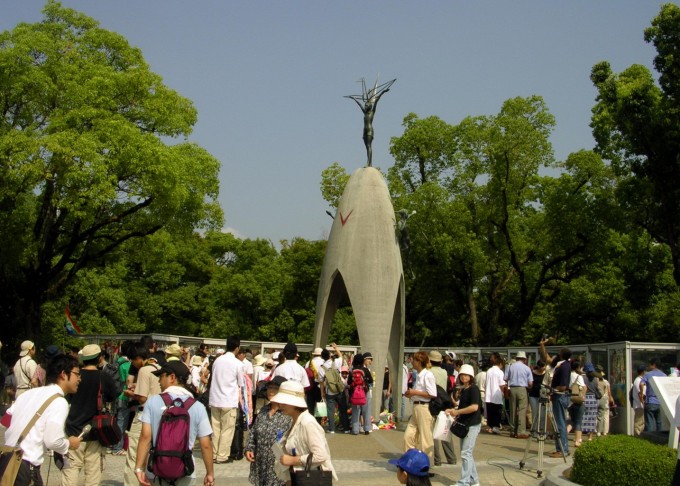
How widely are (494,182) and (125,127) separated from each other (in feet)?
54.4

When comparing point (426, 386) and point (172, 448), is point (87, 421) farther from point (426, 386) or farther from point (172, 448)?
point (426, 386)

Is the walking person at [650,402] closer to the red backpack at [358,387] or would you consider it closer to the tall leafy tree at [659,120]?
the red backpack at [358,387]

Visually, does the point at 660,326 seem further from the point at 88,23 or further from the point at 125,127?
the point at 88,23

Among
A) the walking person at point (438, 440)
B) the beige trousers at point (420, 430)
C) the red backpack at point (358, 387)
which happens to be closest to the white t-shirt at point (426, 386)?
the beige trousers at point (420, 430)

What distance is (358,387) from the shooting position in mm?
15242

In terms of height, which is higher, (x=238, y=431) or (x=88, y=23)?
(x=88, y=23)

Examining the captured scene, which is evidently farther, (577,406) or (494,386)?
(494,386)

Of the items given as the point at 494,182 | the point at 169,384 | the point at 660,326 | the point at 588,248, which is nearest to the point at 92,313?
the point at 494,182

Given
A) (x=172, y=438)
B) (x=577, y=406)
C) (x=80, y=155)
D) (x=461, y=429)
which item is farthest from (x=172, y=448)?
(x=80, y=155)

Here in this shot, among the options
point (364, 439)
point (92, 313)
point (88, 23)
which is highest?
point (88, 23)

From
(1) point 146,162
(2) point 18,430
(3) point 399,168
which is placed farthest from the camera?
(3) point 399,168

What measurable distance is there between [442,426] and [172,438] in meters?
4.72

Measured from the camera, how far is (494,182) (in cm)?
3497

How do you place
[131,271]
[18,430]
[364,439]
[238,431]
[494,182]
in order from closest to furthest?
[18,430], [238,431], [364,439], [494,182], [131,271]
